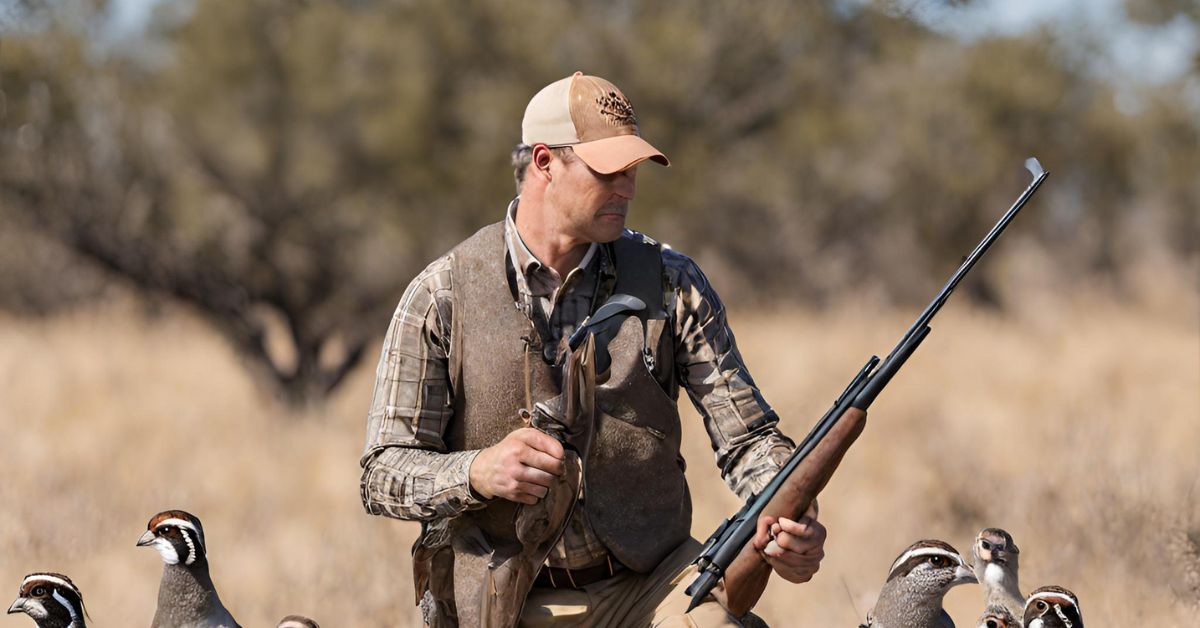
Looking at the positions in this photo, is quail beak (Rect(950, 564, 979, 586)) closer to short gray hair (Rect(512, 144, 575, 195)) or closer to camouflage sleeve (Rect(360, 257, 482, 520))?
camouflage sleeve (Rect(360, 257, 482, 520))

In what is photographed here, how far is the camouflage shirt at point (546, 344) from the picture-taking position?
15.2 feet

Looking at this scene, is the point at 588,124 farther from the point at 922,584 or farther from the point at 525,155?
the point at 922,584

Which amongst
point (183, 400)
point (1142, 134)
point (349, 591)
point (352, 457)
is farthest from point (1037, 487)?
point (1142, 134)

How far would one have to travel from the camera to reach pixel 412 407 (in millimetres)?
4754

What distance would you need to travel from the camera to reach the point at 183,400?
15.3 metres

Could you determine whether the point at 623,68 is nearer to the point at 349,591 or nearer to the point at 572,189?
the point at 349,591

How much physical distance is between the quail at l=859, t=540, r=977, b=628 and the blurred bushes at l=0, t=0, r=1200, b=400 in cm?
343

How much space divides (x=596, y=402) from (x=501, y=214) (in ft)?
40.4

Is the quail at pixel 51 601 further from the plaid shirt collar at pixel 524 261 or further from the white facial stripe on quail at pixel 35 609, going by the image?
the plaid shirt collar at pixel 524 261

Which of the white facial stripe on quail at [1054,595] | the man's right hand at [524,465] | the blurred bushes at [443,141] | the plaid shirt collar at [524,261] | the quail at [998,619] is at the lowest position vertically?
the quail at [998,619]

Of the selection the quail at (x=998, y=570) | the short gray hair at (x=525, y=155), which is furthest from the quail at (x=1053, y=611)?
the short gray hair at (x=525, y=155)

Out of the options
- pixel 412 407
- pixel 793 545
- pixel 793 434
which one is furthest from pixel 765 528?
pixel 793 434

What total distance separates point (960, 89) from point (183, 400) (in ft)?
48.4

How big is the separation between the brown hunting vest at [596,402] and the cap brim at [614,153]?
0.37 m
